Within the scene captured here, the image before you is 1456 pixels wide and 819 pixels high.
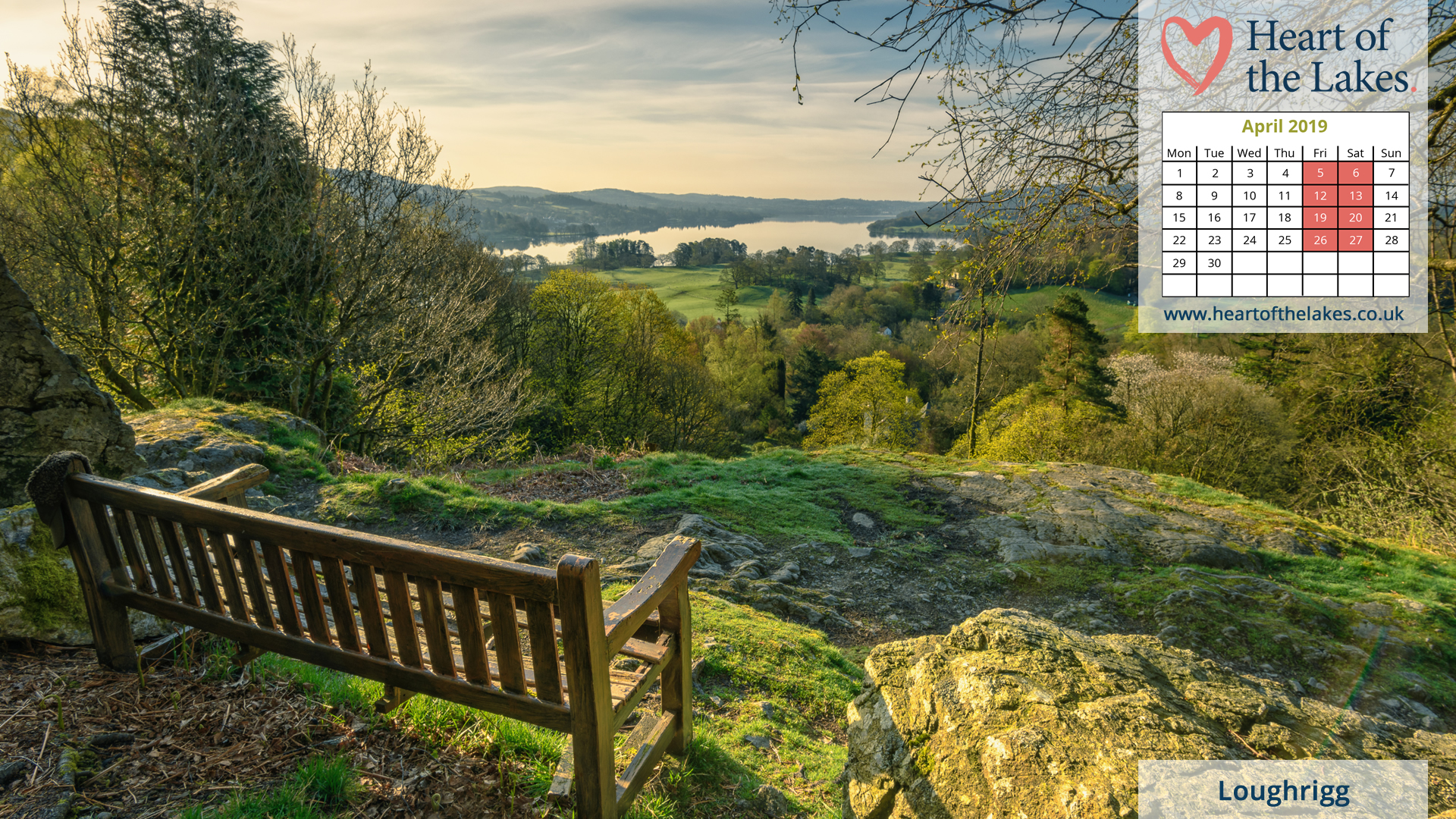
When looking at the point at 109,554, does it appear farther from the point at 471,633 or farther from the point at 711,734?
the point at 711,734

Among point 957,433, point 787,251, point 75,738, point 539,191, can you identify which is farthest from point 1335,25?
point 539,191

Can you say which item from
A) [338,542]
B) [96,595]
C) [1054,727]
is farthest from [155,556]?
[1054,727]

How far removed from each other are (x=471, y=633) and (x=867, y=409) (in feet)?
119

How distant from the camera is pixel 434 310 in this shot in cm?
1577

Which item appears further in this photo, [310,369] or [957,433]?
[957,433]

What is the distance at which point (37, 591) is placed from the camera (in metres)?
3.90

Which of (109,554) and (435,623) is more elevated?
(109,554)

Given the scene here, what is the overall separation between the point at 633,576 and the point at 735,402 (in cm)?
3607

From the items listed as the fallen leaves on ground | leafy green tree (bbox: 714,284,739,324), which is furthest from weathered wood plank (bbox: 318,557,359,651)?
leafy green tree (bbox: 714,284,739,324)

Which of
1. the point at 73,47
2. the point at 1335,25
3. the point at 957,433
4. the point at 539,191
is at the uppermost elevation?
the point at 539,191

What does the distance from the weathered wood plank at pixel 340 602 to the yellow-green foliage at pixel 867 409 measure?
114ft

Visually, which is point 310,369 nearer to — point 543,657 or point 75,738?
point 75,738

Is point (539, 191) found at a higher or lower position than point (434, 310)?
higher

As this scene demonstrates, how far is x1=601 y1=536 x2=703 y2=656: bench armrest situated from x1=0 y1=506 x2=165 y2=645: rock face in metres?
3.30
